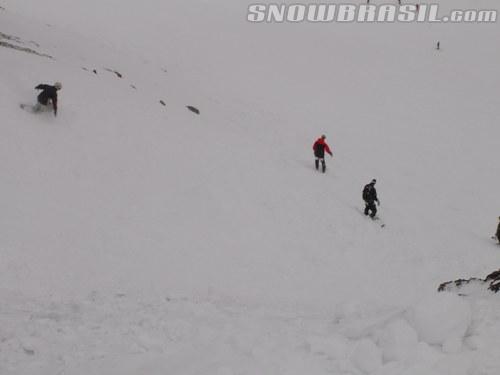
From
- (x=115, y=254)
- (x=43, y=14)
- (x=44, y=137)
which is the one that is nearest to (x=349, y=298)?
(x=115, y=254)

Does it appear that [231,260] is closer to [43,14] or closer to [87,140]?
[87,140]

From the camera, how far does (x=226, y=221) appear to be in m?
12.8

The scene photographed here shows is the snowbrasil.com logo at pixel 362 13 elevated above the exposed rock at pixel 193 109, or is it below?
above

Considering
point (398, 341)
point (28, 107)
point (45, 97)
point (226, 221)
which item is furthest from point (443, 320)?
point (28, 107)

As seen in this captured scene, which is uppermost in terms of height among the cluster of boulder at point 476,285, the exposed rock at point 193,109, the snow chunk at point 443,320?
the exposed rock at point 193,109

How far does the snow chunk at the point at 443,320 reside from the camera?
5.38 m

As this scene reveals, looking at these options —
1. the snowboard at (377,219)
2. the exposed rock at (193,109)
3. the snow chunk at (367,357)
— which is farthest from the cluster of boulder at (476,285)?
the exposed rock at (193,109)

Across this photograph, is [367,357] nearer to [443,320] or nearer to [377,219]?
[443,320]

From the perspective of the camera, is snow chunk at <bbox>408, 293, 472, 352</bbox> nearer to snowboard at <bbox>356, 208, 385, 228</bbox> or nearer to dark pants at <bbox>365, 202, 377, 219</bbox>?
snowboard at <bbox>356, 208, 385, 228</bbox>

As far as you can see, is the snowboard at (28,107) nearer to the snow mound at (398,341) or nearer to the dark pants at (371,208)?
the dark pants at (371,208)

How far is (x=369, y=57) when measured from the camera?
40375 mm

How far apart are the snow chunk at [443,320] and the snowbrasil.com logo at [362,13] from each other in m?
45.0

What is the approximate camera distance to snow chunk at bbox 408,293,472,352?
5383mm

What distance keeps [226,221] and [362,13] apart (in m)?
46.9
